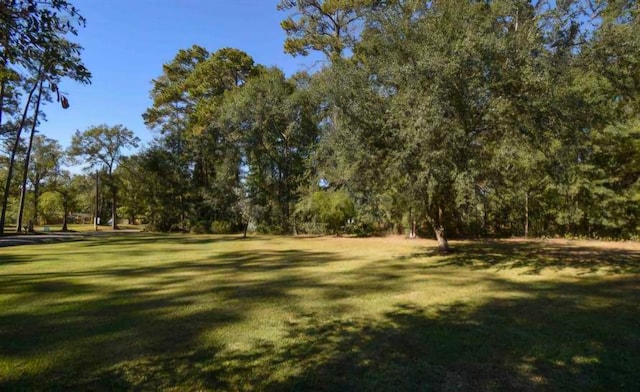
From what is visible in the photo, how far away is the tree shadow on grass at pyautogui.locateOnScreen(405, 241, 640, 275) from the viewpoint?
31.5 ft

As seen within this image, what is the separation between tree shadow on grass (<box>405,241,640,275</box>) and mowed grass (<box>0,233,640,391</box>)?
0.33 meters

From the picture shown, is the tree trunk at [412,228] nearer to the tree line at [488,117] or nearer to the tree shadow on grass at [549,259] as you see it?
the tree line at [488,117]

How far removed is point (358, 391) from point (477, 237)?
19119 millimetres

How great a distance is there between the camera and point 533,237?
1959cm

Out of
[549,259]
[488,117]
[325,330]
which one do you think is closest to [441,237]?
[549,259]

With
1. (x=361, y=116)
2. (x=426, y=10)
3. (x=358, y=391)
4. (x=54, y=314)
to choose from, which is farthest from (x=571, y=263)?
(x=54, y=314)

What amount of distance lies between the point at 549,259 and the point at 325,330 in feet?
30.6

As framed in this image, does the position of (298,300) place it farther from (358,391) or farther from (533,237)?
(533,237)

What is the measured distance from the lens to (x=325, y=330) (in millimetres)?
4758

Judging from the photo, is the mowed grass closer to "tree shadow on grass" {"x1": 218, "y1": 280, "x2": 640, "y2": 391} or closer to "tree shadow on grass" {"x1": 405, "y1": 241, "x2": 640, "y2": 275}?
"tree shadow on grass" {"x1": 218, "y1": 280, "x2": 640, "y2": 391}

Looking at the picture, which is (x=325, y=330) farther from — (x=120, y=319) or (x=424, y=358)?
(x=120, y=319)

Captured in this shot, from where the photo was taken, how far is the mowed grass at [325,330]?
3.41m

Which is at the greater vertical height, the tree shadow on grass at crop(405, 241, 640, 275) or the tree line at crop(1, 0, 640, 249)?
the tree line at crop(1, 0, 640, 249)

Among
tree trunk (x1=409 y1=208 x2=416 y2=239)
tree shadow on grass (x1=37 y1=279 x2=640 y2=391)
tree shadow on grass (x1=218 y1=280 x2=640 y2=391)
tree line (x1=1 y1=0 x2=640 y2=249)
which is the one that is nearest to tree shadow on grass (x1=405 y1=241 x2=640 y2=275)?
tree line (x1=1 y1=0 x2=640 y2=249)
